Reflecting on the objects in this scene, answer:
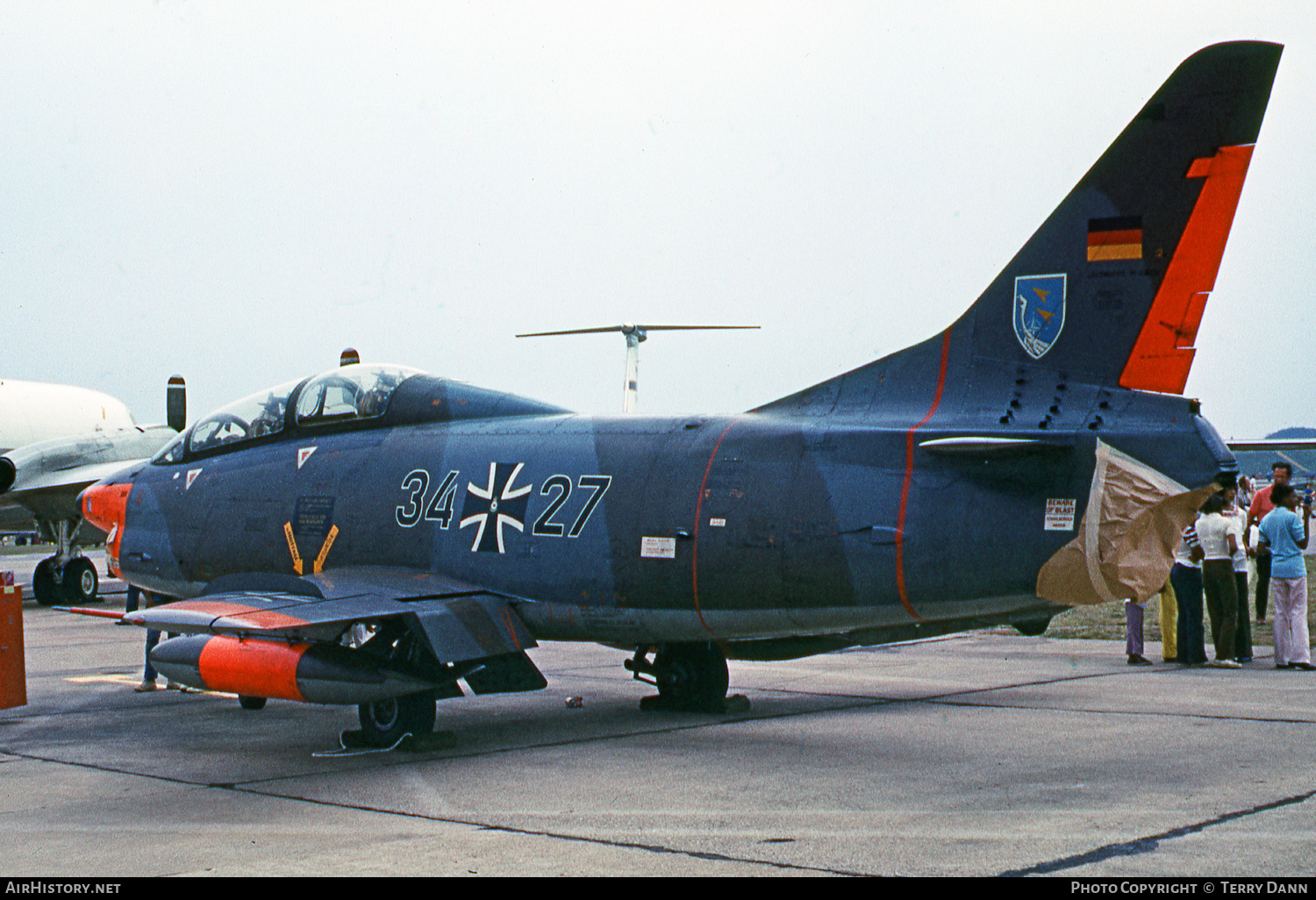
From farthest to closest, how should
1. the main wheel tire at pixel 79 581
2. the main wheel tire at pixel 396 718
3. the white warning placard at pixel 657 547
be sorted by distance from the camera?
the main wheel tire at pixel 79 581 → the main wheel tire at pixel 396 718 → the white warning placard at pixel 657 547

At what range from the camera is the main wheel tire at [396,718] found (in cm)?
912

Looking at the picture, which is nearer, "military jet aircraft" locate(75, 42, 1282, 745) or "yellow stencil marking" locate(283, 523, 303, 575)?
"military jet aircraft" locate(75, 42, 1282, 745)

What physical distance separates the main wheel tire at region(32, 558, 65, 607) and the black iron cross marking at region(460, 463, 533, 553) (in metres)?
18.4

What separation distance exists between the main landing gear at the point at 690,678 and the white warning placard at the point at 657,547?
194cm

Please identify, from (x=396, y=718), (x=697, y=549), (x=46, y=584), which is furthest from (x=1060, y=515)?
(x=46, y=584)

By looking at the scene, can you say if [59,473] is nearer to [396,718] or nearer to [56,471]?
[56,471]

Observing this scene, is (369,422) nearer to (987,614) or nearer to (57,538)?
(987,614)

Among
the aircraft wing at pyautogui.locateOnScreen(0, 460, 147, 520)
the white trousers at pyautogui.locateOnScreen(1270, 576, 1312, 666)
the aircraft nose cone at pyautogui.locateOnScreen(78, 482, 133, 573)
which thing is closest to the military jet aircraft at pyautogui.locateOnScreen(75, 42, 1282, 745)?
the aircraft nose cone at pyautogui.locateOnScreen(78, 482, 133, 573)

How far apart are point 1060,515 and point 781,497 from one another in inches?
73.8

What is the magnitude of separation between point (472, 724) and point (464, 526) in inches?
72.7

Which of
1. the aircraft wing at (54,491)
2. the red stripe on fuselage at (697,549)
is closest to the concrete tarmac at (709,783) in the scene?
the red stripe on fuselage at (697,549)

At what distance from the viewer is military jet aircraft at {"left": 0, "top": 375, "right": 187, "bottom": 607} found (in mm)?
24027

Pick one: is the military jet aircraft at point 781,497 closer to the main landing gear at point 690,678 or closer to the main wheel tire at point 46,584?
the main landing gear at point 690,678

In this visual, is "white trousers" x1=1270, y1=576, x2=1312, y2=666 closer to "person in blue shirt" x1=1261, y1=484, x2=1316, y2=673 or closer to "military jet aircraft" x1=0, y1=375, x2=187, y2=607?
"person in blue shirt" x1=1261, y1=484, x2=1316, y2=673
